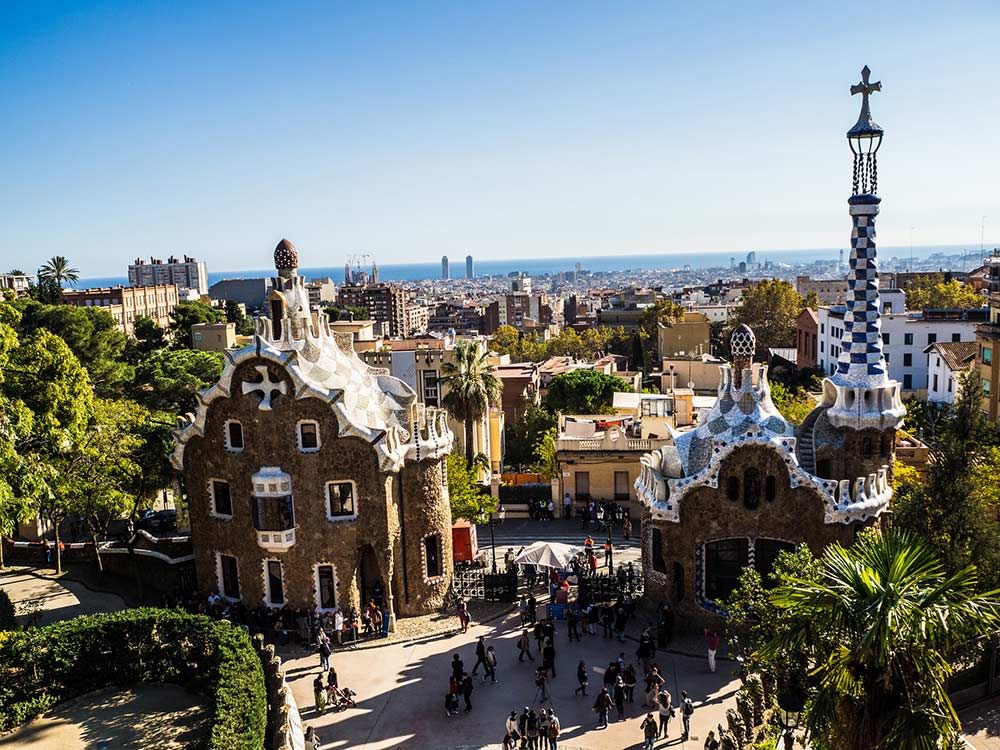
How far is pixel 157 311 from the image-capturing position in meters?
144

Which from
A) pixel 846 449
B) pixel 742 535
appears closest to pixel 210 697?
pixel 742 535

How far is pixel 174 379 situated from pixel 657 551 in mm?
43251

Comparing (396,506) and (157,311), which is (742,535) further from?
(157,311)

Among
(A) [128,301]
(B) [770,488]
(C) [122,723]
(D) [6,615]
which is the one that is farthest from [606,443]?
(A) [128,301]

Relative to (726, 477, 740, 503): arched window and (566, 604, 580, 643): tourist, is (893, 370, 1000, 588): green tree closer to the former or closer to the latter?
(726, 477, 740, 503): arched window

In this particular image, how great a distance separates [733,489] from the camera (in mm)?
28734

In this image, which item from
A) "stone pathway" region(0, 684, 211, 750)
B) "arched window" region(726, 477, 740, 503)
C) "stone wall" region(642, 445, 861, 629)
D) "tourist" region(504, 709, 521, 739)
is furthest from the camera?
"arched window" region(726, 477, 740, 503)

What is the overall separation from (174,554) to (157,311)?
119003mm

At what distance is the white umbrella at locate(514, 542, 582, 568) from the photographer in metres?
30.4

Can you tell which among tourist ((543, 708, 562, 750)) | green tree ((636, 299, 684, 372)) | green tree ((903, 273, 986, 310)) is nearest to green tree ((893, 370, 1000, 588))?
tourist ((543, 708, 562, 750))

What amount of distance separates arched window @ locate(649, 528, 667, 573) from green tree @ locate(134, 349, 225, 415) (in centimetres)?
3802

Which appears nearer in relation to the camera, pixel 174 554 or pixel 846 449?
pixel 846 449

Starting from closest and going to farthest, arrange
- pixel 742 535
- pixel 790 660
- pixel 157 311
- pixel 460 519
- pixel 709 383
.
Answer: pixel 790 660 < pixel 742 535 < pixel 460 519 < pixel 709 383 < pixel 157 311

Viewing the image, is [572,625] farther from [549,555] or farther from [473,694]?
[473,694]
